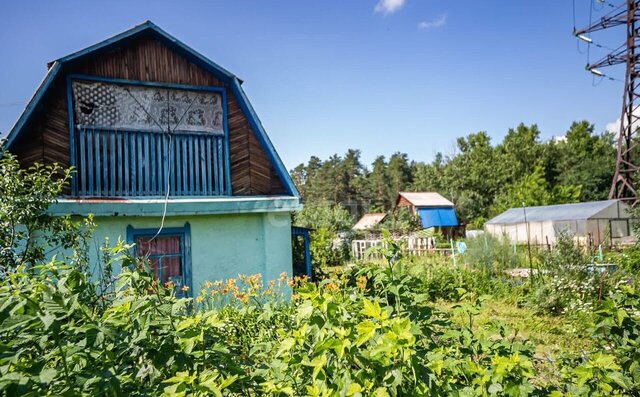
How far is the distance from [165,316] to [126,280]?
26 centimetres

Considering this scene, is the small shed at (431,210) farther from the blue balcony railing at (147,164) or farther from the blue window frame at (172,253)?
the blue window frame at (172,253)

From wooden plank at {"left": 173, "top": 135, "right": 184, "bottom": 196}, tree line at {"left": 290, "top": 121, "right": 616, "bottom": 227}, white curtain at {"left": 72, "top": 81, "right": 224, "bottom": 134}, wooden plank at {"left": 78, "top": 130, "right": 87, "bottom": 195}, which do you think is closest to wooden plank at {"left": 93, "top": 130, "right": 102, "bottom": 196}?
wooden plank at {"left": 78, "top": 130, "right": 87, "bottom": 195}

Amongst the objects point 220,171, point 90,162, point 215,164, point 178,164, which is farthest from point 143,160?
point 220,171

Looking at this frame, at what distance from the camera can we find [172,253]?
25.9ft

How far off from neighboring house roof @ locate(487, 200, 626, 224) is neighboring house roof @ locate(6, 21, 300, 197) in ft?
67.8


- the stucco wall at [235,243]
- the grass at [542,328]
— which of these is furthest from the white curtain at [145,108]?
the grass at [542,328]

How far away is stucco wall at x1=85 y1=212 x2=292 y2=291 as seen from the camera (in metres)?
7.93

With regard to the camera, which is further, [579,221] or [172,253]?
[579,221]

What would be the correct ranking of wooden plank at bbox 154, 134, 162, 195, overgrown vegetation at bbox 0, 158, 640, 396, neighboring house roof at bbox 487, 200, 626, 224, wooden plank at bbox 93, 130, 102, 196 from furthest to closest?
1. neighboring house roof at bbox 487, 200, 626, 224
2. wooden plank at bbox 154, 134, 162, 195
3. wooden plank at bbox 93, 130, 102, 196
4. overgrown vegetation at bbox 0, 158, 640, 396

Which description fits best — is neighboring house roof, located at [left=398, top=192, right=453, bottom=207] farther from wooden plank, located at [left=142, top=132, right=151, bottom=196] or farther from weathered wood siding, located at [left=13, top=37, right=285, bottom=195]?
wooden plank, located at [left=142, top=132, right=151, bottom=196]

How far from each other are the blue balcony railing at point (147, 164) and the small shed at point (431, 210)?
30.6m

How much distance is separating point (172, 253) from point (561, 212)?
24150 millimetres

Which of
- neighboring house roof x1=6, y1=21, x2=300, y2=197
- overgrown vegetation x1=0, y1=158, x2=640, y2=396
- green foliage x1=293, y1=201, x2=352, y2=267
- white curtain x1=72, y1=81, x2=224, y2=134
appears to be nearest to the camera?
overgrown vegetation x1=0, y1=158, x2=640, y2=396

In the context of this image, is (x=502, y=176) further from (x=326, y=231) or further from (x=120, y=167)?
(x=120, y=167)
